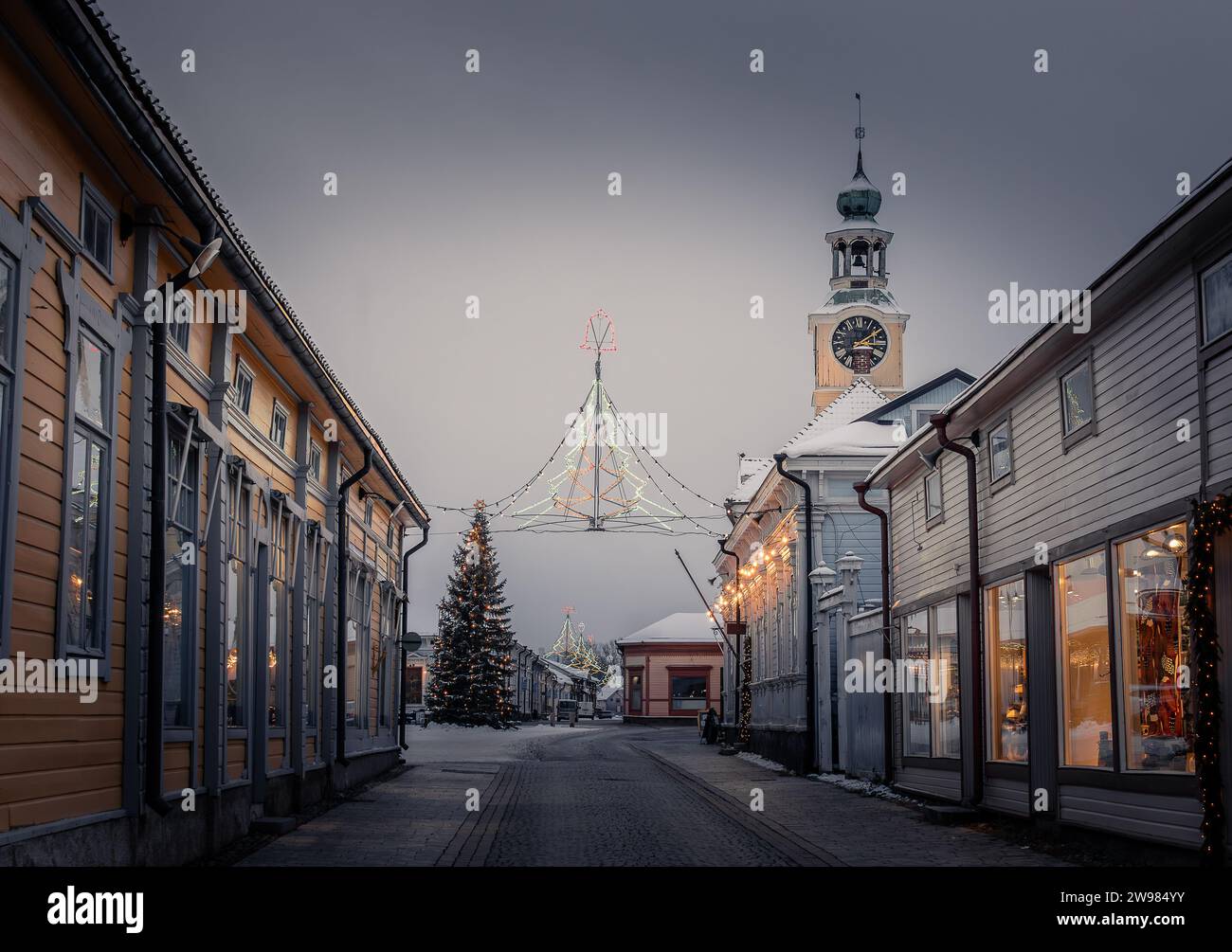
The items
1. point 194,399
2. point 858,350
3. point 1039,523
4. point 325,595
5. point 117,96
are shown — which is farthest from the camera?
point 858,350

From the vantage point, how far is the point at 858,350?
55.2 meters

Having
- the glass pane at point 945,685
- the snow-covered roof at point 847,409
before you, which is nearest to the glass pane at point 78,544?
the glass pane at point 945,685

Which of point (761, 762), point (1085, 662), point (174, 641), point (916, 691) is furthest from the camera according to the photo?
point (761, 762)

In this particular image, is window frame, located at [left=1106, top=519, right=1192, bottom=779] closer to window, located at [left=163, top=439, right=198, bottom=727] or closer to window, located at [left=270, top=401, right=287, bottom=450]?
window, located at [left=163, top=439, right=198, bottom=727]

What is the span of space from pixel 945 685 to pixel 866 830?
11.7ft

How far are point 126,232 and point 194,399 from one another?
7.94 ft

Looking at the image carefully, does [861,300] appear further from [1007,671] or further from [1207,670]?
[1207,670]

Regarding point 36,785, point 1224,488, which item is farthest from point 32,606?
point 1224,488

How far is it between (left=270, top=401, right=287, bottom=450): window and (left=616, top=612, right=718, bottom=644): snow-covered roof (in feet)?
208

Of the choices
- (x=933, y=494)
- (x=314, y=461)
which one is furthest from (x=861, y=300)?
(x=314, y=461)

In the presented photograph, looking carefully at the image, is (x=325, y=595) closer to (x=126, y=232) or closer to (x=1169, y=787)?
(x=126, y=232)

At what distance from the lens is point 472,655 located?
63594mm

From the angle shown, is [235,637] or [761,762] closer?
[235,637]

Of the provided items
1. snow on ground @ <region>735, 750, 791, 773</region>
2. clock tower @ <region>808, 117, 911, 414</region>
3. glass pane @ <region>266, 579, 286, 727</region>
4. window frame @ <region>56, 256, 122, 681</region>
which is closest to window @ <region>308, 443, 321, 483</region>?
glass pane @ <region>266, 579, 286, 727</region>
